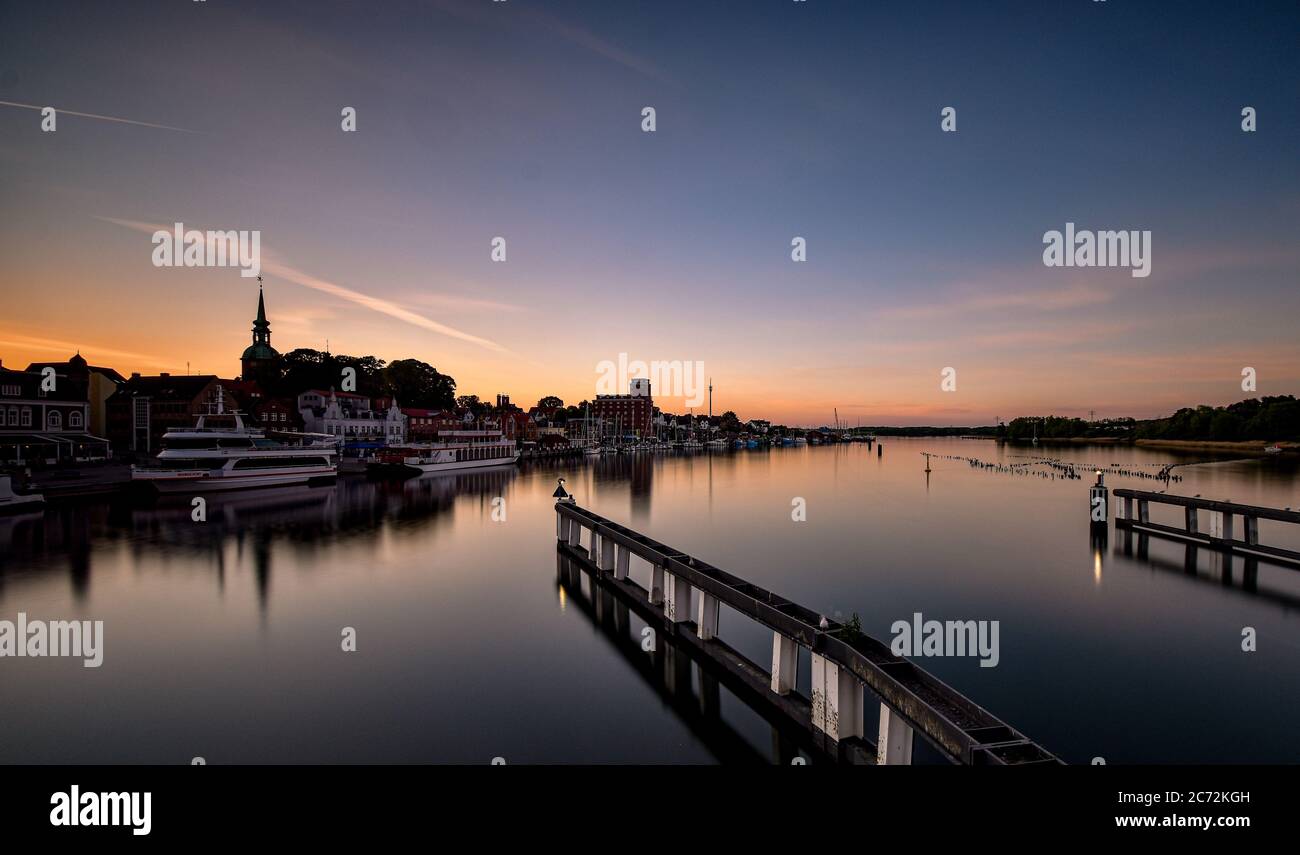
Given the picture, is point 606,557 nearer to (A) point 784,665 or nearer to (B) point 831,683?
(A) point 784,665

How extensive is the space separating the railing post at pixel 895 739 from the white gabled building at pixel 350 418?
77.5 meters

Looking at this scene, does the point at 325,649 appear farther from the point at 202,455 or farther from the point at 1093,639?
the point at 202,455

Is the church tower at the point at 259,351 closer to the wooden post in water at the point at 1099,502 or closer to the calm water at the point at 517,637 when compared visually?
the calm water at the point at 517,637

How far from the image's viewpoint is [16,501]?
33906 mm

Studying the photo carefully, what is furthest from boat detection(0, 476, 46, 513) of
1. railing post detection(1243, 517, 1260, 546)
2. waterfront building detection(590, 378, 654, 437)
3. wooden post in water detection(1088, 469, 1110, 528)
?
waterfront building detection(590, 378, 654, 437)

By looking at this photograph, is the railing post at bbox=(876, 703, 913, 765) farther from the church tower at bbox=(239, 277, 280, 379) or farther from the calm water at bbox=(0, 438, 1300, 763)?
the church tower at bbox=(239, 277, 280, 379)

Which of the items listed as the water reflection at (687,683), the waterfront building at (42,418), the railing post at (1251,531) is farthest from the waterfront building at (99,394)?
the railing post at (1251,531)

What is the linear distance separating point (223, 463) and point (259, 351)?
49994mm

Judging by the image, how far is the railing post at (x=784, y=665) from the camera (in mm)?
11023

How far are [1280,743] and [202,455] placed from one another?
57.2m

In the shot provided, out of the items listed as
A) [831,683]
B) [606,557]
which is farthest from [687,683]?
[606,557]
